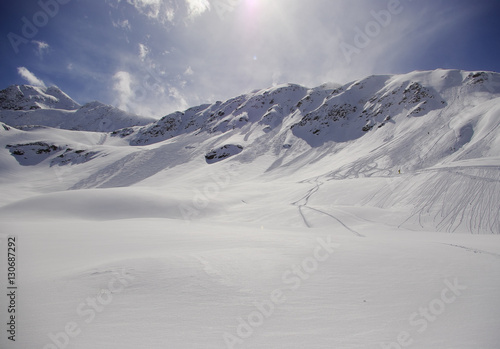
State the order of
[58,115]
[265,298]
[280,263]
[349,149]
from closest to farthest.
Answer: [265,298], [280,263], [349,149], [58,115]

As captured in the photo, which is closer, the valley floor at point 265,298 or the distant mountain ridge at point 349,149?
the valley floor at point 265,298

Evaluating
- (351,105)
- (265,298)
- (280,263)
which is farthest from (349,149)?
(265,298)

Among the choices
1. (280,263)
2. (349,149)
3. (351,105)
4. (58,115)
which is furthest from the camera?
(58,115)

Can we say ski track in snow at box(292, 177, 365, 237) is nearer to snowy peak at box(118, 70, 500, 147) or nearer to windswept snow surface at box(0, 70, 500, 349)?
windswept snow surface at box(0, 70, 500, 349)

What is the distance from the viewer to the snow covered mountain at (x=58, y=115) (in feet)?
496

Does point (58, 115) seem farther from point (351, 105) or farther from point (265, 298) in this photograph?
point (265, 298)

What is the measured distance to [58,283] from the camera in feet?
10.0

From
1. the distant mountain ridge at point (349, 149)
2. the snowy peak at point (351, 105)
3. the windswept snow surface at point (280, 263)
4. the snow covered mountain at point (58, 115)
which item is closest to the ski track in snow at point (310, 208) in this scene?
the windswept snow surface at point (280, 263)

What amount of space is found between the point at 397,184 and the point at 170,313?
49.2ft

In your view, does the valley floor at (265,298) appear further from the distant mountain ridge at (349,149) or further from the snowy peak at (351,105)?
→ the snowy peak at (351,105)

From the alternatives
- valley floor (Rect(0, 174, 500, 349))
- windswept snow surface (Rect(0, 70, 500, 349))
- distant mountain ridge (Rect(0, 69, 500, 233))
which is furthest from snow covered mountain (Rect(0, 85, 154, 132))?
valley floor (Rect(0, 174, 500, 349))

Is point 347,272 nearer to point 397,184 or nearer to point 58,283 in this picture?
point 58,283

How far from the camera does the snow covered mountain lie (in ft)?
496

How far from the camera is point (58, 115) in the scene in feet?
536
